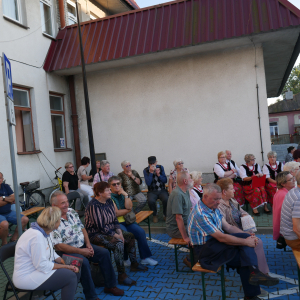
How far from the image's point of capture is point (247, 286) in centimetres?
351

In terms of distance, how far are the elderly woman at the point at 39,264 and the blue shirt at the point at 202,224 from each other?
4.89 ft

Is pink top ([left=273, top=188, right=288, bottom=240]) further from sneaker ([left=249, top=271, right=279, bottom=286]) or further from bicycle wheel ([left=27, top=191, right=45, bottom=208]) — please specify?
bicycle wheel ([left=27, top=191, right=45, bottom=208])

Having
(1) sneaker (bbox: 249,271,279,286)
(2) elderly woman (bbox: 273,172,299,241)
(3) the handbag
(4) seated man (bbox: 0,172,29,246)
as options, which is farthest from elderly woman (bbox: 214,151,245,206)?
(4) seated man (bbox: 0,172,29,246)

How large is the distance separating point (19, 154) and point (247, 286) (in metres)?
7.18

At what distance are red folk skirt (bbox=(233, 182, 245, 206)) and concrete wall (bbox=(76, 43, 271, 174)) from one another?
187 centimetres

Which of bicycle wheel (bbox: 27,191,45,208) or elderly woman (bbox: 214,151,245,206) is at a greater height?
elderly woman (bbox: 214,151,245,206)

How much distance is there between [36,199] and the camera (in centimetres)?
885

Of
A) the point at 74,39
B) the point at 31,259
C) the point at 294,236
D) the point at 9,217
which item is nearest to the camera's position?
the point at 31,259

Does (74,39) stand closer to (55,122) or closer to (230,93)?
(55,122)

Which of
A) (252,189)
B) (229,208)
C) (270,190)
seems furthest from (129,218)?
(270,190)

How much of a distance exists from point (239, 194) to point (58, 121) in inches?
261

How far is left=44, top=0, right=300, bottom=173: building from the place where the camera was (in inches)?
331

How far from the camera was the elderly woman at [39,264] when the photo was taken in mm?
3109

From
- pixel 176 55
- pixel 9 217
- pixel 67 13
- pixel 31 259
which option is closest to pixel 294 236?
pixel 31 259
